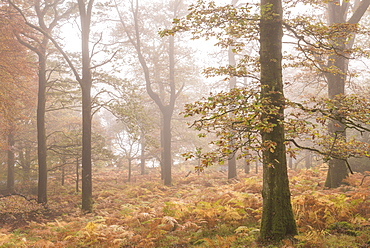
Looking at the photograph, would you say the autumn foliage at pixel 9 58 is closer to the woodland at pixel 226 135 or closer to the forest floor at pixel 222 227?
the woodland at pixel 226 135

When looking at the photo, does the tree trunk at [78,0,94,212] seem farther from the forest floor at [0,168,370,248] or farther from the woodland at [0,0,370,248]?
the forest floor at [0,168,370,248]

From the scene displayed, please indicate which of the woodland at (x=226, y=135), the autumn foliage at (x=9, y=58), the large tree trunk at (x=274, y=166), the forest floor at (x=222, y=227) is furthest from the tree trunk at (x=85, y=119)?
the large tree trunk at (x=274, y=166)

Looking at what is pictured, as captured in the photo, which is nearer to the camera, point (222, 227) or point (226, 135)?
point (226, 135)

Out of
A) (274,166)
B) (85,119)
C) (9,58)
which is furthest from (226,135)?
(9,58)

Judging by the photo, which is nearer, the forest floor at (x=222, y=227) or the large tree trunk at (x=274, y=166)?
the large tree trunk at (x=274, y=166)

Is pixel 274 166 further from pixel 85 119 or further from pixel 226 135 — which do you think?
pixel 85 119

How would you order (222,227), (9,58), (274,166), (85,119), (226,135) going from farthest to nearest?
1. (9,58)
2. (85,119)
3. (222,227)
4. (274,166)
5. (226,135)

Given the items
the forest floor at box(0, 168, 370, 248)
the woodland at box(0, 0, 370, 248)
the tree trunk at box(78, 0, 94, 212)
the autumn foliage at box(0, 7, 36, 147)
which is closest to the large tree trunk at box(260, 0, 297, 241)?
the woodland at box(0, 0, 370, 248)

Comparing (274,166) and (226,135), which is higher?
(226,135)

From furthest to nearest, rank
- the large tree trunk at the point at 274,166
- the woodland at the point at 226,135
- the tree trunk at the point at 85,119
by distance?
the tree trunk at the point at 85,119 → the large tree trunk at the point at 274,166 → the woodland at the point at 226,135

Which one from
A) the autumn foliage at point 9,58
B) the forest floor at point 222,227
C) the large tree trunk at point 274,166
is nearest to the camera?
the large tree trunk at point 274,166

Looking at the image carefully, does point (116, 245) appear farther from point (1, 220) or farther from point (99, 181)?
point (99, 181)

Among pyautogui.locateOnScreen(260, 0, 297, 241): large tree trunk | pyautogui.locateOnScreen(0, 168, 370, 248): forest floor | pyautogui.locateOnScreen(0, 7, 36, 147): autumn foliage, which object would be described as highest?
pyautogui.locateOnScreen(0, 7, 36, 147): autumn foliage

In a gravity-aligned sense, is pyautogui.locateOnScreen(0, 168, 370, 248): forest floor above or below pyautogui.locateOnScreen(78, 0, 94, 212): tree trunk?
below
